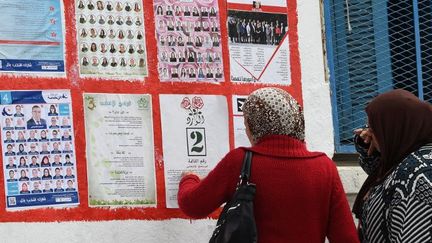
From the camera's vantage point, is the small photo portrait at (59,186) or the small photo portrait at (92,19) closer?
the small photo portrait at (59,186)

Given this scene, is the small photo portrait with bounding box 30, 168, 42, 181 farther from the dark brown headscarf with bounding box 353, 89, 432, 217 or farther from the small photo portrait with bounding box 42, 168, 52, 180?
the dark brown headscarf with bounding box 353, 89, 432, 217

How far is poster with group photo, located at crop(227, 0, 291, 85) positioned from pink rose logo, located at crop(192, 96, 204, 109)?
21cm

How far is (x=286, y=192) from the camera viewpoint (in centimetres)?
284

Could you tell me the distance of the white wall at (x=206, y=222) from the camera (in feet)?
10.5

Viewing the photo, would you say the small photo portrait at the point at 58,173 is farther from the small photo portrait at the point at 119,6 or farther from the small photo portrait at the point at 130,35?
the small photo portrait at the point at 119,6

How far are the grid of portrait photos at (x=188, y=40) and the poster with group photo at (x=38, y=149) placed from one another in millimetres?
538

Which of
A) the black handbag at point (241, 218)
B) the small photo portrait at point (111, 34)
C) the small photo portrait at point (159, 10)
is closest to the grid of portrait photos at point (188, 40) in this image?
the small photo portrait at point (159, 10)

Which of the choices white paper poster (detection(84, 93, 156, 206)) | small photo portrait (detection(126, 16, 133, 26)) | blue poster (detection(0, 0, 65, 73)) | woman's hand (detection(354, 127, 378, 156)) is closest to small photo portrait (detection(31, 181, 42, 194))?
white paper poster (detection(84, 93, 156, 206))

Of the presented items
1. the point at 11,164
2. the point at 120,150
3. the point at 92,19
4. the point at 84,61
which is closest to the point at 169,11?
the point at 92,19

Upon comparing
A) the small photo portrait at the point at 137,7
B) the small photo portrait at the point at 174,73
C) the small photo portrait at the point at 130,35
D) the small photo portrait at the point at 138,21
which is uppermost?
A: the small photo portrait at the point at 137,7

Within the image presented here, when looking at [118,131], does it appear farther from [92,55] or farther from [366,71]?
[366,71]

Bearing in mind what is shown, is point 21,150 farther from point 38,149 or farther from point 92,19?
point 92,19

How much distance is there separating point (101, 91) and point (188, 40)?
1.69 ft

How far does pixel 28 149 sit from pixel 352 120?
2011 millimetres
